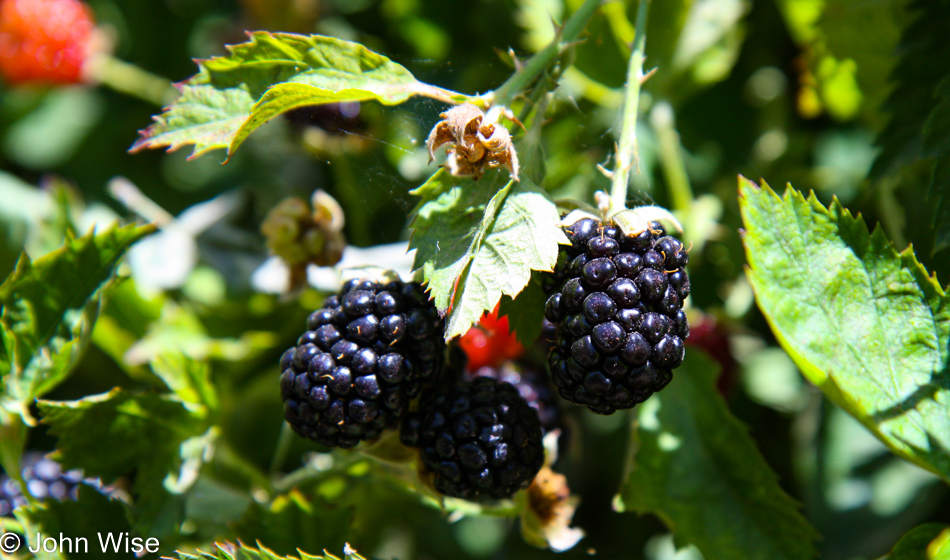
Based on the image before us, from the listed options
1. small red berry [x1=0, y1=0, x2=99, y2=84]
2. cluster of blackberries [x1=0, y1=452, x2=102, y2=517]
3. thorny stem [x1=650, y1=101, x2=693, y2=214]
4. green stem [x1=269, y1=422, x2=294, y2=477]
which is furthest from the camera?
small red berry [x1=0, y1=0, x2=99, y2=84]

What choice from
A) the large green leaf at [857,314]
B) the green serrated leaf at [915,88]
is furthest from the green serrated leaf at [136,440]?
the green serrated leaf at [915,88]

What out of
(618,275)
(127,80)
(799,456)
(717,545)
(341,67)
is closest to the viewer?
(618,275)

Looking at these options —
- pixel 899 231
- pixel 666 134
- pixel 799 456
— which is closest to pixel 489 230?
pixel 666 134

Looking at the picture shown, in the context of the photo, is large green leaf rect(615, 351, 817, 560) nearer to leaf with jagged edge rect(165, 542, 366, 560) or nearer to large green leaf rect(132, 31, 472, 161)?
leaf with jagged edge rect(165, 542, 366, 560)

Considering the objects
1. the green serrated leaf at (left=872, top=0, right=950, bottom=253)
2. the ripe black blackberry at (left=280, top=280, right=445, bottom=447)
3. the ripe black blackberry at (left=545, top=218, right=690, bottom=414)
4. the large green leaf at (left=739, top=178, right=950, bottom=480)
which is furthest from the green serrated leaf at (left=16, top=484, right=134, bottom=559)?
the green serrated leaf at (left=872, top=0, right=950, bottom=253)

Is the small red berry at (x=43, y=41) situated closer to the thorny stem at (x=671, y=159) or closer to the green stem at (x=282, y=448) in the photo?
the green stem at (x=282, y=448)

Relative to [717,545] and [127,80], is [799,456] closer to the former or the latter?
[717,545]
